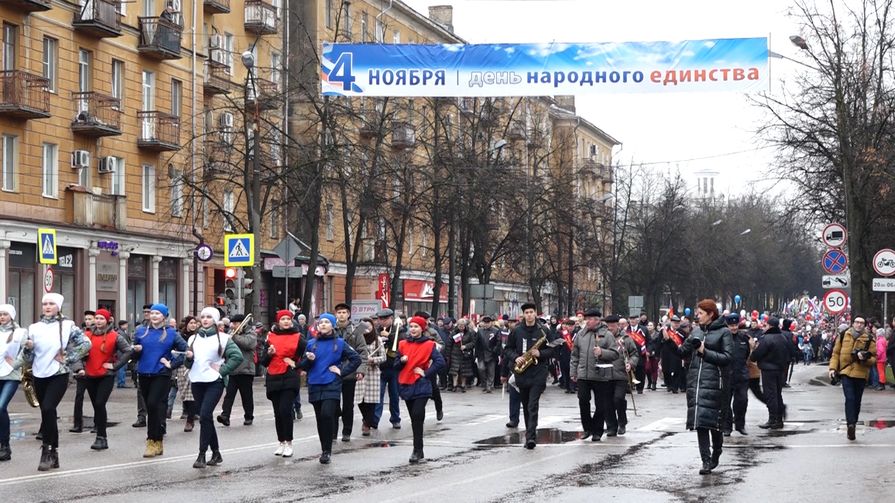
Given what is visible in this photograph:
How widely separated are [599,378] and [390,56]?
30.8ft

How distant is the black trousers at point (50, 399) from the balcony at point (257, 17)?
126 ft

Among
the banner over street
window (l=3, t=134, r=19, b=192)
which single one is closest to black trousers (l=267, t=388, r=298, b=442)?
the banner over street

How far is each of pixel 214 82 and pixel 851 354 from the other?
34.8 m

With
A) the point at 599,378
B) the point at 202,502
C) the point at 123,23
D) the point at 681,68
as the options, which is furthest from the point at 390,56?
the point at 123,23

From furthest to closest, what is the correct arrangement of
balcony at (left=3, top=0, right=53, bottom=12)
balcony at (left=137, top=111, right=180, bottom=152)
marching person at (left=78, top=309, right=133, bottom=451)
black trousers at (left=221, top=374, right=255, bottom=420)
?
balcony at (left=137, top=111, right=180, bottom=152), balcony at (left=3, top=0, right=53, bottom=12), black trousers at (left=221, top=374, right=255, bottom=420), marching person at (left=78, top=309, right=133, bottom=451)

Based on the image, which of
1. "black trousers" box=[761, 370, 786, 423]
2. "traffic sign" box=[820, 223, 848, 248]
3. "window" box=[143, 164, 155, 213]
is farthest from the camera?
"window" box=[143, 164, 155, 213]

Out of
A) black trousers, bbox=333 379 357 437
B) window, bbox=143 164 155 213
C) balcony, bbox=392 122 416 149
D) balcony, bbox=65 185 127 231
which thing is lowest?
black trousers, bbox=333 379 357 437

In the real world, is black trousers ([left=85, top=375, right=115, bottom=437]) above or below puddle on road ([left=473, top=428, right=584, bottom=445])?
above

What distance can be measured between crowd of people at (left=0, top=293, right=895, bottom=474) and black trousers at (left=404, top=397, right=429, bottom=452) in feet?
0.05

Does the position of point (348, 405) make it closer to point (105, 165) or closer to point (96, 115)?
point (96, 115)

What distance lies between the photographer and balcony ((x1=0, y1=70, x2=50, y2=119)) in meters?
38.3

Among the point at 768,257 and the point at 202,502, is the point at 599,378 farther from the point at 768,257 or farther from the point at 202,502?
the point at 768,257

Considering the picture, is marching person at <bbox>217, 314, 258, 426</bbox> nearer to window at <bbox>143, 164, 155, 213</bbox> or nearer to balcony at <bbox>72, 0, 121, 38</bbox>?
balcony at <bbox>72, 0, 121, 38</bbox>

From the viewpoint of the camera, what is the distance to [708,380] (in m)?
14.6
